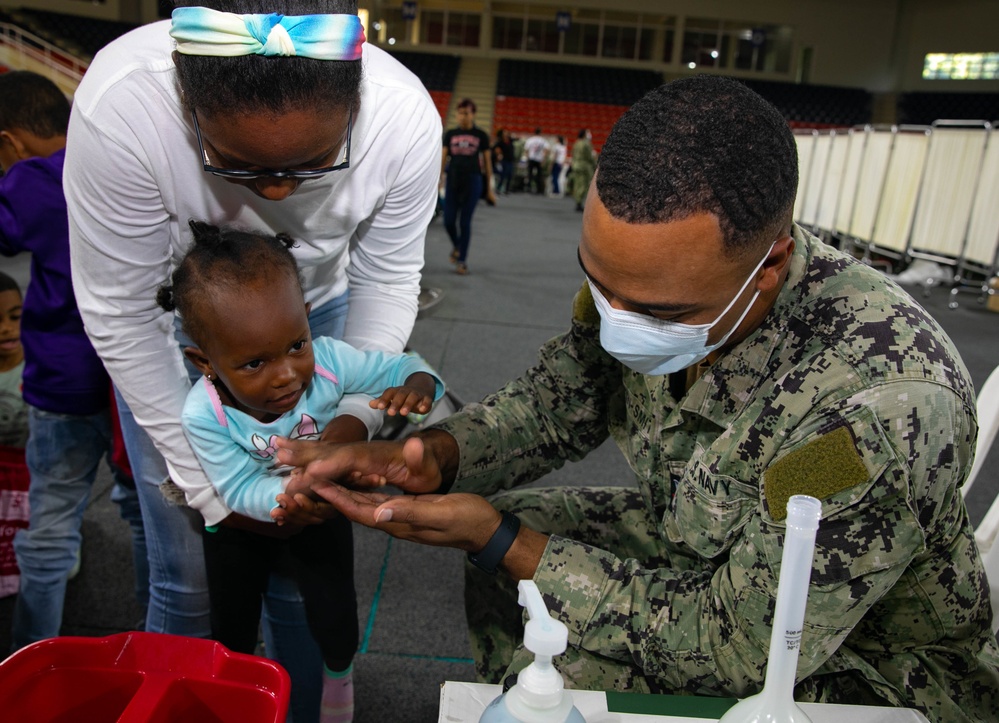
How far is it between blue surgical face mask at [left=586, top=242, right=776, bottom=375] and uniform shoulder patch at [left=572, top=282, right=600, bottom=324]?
0.84ft

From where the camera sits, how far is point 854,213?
8102 millimetres

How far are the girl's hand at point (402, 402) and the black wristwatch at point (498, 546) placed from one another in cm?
24

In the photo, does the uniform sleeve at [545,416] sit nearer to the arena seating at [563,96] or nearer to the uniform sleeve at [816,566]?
the uniform sleeve at [816,566]

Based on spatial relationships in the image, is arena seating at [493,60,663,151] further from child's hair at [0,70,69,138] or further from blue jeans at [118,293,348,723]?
blue jeans at [118,293,348,723]

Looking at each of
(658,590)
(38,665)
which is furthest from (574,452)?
(38,665)

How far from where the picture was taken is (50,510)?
5.76ft

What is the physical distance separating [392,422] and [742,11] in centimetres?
2203

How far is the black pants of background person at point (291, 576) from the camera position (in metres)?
1.36

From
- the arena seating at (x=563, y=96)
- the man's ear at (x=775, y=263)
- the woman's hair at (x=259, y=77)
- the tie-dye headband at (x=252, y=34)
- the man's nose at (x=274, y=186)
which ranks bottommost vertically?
the man's ear at (x=775, y=263)

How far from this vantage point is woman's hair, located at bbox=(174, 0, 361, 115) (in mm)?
944

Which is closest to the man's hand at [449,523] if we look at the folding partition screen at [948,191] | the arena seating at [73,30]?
the folding partition screen at [948,191]

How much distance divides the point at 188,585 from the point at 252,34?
95 cm

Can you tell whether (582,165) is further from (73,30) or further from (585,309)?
(73,30)

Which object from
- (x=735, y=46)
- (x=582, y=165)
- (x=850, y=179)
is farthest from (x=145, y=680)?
(x=735, y=46)
